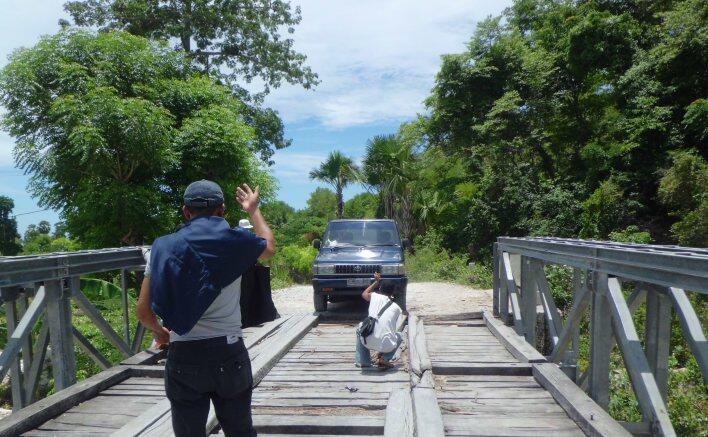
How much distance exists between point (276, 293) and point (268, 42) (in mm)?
12583

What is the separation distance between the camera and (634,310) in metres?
4.05

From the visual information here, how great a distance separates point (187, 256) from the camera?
2730mm

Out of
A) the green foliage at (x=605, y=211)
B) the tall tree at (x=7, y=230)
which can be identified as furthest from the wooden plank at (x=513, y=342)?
the tall tree at (x=7, y=230)

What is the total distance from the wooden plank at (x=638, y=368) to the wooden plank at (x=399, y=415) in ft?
4.84

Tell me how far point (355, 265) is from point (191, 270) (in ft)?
23.9

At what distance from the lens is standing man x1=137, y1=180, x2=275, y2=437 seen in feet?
8.92

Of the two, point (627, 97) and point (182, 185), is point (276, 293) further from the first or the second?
point (627, 97)

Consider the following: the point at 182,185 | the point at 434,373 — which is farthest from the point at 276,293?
the point at 434,373

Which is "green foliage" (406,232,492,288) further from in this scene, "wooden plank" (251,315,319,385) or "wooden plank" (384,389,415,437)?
"wooden plank" (384,389,415,437)

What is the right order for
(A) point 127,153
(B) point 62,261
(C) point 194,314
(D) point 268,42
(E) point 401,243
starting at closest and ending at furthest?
(C) point 194,314, (B) point 62,261, (E) point 401,243, (A) point 127,153, (D) point 268,42

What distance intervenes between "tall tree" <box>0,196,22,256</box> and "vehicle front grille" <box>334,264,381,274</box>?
4609cm

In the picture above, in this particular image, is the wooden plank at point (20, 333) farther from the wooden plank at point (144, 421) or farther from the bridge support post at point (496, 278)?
the bridge support post at point (496, 278)

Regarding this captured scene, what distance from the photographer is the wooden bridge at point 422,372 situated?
360cm

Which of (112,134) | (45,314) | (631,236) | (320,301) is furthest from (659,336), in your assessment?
(631,236)
